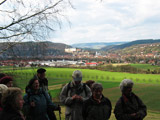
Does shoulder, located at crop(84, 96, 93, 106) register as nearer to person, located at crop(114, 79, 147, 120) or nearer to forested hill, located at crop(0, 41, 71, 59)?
person, located at crop(114, 79, 147, 120)

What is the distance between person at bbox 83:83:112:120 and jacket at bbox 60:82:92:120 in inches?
4.9

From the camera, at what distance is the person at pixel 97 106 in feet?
11.2

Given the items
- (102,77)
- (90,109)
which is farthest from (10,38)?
(102,77)

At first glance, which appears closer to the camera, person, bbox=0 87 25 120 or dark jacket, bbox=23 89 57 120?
person, bbox=0 87 25 120

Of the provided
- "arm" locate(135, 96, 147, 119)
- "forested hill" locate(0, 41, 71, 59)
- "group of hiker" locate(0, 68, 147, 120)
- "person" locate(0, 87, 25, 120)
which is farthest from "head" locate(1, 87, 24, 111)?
"forested hill" locate(0, 41, 71, 59)

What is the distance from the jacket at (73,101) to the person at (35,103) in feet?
1.24

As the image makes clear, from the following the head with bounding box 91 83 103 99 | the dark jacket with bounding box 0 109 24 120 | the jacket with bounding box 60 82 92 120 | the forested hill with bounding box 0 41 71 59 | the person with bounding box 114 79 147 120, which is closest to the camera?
the dark jacket with bounding box 0 109 24 120

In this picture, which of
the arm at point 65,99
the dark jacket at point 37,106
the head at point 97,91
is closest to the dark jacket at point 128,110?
the head at point 97,91

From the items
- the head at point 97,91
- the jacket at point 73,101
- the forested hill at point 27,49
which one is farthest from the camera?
the forested hill at point 27,49

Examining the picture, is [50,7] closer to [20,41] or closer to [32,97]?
[20,41]

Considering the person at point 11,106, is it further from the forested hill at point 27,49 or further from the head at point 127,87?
the forested hill at point 27,49

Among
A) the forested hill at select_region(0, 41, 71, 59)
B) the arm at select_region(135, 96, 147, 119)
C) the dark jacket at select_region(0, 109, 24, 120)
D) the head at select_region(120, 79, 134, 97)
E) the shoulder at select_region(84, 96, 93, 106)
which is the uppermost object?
the forested hill at select_region(0, 41, 71, 59)

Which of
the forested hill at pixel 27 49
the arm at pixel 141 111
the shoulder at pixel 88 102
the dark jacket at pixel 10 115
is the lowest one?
the arm at pixel 141 111

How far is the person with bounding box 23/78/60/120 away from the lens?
3359 mm
